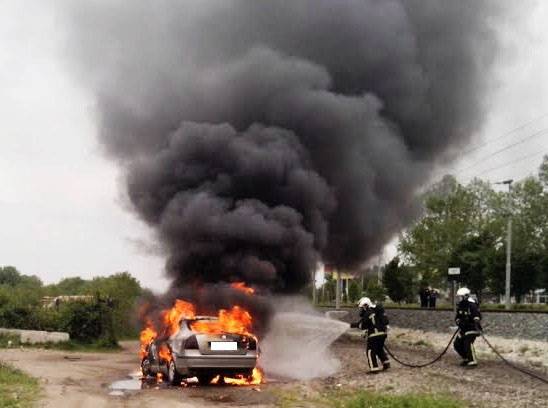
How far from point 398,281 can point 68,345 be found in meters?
31.5

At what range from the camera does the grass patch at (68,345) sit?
21.6 meters

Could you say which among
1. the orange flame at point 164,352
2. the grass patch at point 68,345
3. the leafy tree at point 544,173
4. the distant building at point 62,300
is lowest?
the grass patch at point 68,345

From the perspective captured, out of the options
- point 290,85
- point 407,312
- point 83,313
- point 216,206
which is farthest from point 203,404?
point 407,312

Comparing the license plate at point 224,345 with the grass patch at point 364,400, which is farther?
the license plate at point 224,345

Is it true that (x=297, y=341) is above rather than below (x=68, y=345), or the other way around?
above

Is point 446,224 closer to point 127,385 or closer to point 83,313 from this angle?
point 83,313

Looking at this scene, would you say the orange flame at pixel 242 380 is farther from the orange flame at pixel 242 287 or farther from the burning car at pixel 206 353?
the orange flame at pixel 242 287

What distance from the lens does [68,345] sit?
71.7ft

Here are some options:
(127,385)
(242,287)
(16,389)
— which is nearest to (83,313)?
(242,287)

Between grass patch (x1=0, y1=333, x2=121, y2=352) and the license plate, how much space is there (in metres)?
11.0

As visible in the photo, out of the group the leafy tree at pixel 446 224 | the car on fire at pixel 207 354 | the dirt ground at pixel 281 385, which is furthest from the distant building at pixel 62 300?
the leafy tree at pixel 446 224

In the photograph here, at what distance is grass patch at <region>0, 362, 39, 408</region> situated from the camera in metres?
9.52

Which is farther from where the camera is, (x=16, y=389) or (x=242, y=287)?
(x=242, y=287)

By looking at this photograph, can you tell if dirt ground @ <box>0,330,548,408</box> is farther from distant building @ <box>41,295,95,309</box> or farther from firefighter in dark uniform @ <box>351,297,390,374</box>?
distant building @ <box>41,295,95,309</box>
